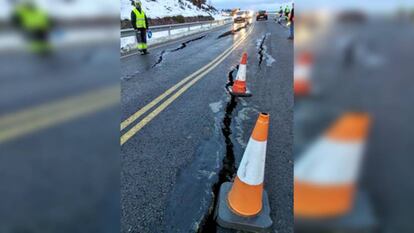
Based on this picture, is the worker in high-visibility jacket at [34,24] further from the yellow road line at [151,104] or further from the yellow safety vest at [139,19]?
the yellow safety vest at [139,19]

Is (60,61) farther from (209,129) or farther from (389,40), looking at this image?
(209,129)

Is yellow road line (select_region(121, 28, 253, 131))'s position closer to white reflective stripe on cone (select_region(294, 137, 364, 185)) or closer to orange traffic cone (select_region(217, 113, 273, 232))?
orange traffic cone (select_region(217, 113, 273, 232))

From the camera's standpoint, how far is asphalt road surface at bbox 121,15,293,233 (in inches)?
93.3

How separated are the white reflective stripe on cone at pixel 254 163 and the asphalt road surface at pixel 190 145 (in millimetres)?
343

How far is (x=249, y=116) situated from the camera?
4.48 m

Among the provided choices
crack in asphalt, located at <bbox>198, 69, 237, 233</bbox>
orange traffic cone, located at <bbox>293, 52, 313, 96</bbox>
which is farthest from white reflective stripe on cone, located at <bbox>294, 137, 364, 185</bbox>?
crack in asphalt, located at <bbox>198, 69, 237, 233</bbox>

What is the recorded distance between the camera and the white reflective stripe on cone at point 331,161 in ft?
2.19

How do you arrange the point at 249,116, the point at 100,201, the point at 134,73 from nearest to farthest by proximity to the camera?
the point at 100,201, the point at 249,116, the point at 134,73

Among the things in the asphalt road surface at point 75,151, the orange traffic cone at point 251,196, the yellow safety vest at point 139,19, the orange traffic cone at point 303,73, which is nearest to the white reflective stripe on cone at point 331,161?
the orange traffic cone at point 303,73

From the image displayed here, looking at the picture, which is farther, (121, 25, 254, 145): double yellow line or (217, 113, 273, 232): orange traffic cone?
(121, 25, 254, 145): double yellow line

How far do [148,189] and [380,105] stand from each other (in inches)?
91.1

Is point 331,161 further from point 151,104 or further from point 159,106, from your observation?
point 151,104

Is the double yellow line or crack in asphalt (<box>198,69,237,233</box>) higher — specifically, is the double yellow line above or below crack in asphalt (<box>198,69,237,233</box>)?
above

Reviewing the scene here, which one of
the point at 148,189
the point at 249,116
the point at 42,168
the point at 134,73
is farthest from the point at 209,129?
the point at 134,73
